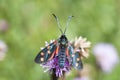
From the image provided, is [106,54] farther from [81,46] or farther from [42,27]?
[81,46]

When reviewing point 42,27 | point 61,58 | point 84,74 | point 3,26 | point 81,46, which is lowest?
point 61,58

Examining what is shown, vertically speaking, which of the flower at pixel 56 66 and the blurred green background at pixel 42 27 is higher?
the blurred green background at pixel 42 27

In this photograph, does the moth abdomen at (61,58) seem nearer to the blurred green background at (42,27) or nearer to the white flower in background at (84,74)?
the white flower in background at (84,74)

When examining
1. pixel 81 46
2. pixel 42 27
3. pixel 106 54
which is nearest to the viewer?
pixel 81 46

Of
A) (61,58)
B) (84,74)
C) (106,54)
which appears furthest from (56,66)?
(106,54)

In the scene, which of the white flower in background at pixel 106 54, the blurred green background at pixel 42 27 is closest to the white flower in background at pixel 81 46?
the blurred green background at pixel 42 27

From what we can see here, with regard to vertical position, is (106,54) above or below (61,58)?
above

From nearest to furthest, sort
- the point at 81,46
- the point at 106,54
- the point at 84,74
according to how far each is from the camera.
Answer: the point at 81,46
the point at 84,74
the point at 106,54
